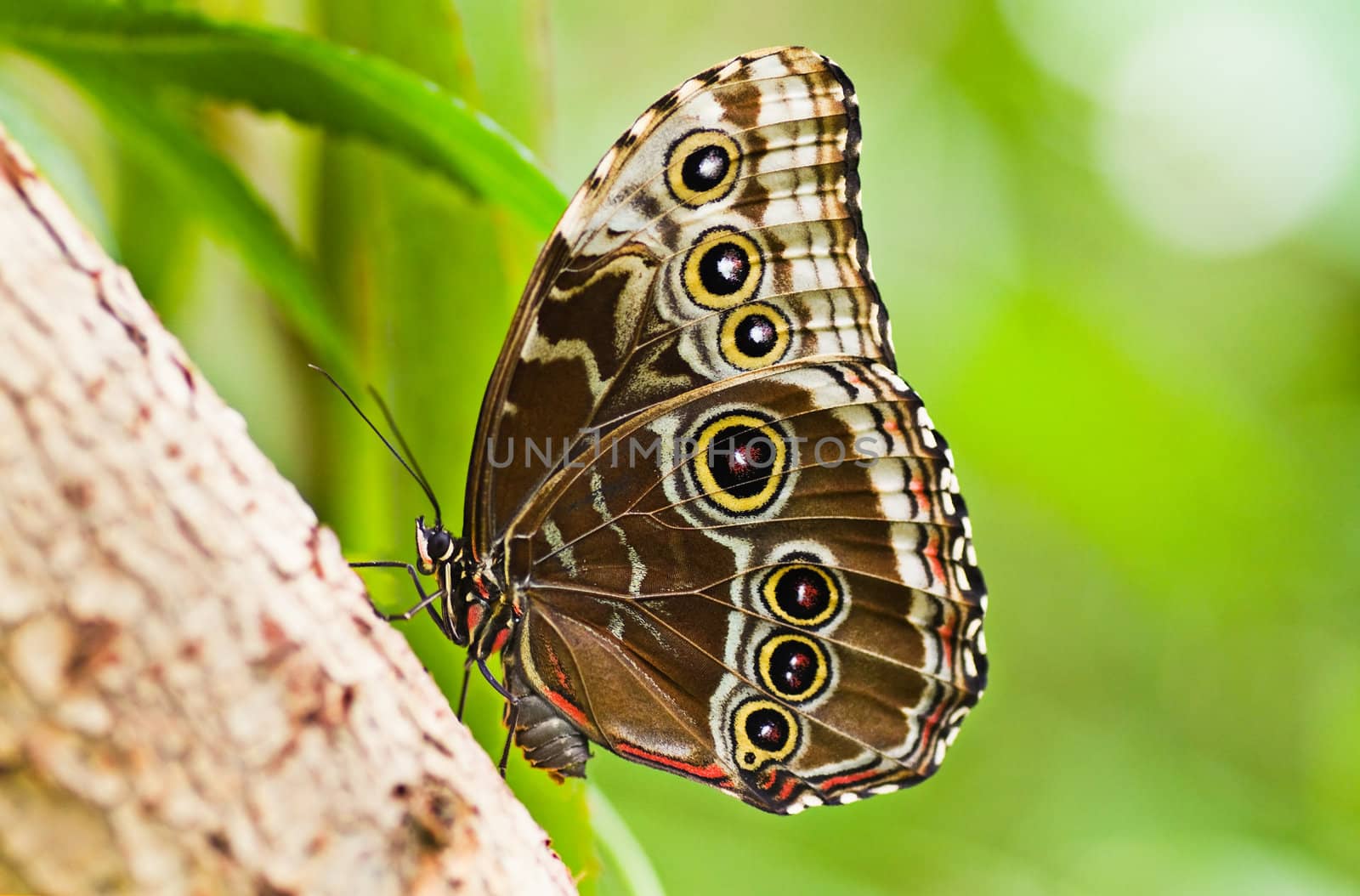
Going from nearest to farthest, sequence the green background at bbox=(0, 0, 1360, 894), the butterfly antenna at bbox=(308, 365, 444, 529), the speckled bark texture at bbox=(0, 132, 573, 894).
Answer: the speckled bark texture at bbox=(0, 132, 573, 894) → the butterfly antenna at bbox=(308, 365, 444, 529) → the green background at bbox=(0, 0, 1360, 894)

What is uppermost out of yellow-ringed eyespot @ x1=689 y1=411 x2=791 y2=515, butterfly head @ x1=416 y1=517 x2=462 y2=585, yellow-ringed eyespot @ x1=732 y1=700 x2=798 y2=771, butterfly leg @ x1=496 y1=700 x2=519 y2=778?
yellow-ringed eyespot @ x1=689 y1=411 x2=791 y2=515

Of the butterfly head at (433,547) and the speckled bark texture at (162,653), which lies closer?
the speckled bark texture at (162,653)

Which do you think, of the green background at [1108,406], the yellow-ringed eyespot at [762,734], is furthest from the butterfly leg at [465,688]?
the green background at [1108,406]

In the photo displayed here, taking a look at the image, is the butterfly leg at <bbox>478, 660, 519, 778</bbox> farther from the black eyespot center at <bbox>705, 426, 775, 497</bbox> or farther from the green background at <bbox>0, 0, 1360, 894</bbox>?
the green background at <bbox>0, 0, 1360, 894</bbox>

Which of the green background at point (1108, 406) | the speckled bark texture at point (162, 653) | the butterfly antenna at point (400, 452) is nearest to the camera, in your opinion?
the speckled bark texture at point (162, 653)

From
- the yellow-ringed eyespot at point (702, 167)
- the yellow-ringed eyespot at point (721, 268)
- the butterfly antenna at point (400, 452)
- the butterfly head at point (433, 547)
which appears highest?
the yellow-ringed eyespot at point (702, 167)

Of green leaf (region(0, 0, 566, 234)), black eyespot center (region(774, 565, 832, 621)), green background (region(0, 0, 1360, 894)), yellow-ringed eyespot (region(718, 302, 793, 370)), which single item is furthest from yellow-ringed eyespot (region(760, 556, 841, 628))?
green background (region(0, 0, 1360, 894))

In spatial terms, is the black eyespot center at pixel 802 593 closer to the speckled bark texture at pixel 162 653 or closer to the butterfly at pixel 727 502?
the butterfly at pixel 727 502
